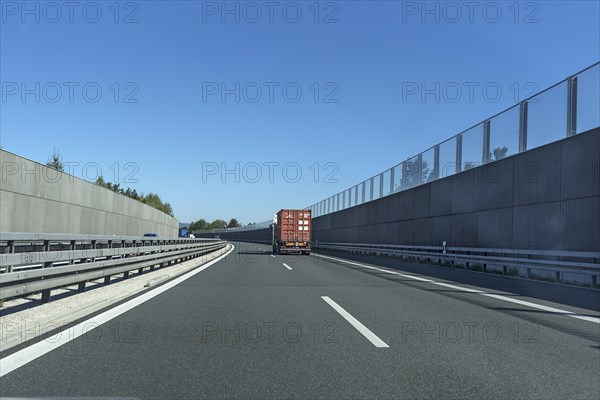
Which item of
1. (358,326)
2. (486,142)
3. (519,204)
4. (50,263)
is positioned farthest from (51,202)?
(486,142)

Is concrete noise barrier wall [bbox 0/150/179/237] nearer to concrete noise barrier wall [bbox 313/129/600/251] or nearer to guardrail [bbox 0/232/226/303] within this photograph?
guardrail [bbox 0/232/226/303]

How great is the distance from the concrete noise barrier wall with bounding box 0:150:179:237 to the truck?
1205 centimetres

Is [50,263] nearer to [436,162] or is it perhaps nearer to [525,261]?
[525,261]

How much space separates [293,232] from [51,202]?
21.4 m

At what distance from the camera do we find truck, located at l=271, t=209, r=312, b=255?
127ft

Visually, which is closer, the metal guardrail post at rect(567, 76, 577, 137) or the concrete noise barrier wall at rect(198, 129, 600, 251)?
the concrete noise barrier wall at rect(198, 129, 600, 251)

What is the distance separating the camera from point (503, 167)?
2206cm

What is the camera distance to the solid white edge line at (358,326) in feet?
21.4

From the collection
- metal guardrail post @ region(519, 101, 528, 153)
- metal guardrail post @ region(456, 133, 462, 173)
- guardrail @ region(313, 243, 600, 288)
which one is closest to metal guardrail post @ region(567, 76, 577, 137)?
metal guardrail post @ region(519, 101, 528, 153)

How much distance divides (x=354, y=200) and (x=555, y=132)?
31366mm

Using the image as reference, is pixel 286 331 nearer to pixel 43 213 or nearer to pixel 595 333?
pixel 595 333

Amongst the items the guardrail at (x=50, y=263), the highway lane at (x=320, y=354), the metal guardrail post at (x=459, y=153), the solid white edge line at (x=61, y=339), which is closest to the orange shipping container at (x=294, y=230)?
the metal guardrail post at (x=459, y=153)

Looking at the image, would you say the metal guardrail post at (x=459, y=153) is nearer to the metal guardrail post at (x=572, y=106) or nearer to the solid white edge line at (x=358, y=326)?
the metal guardrail post at (x=572, y=106)

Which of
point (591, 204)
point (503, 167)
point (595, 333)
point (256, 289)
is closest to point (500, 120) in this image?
point (503, 167)
